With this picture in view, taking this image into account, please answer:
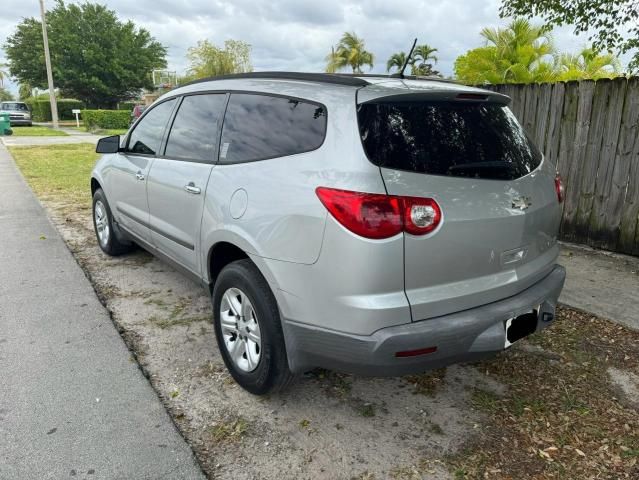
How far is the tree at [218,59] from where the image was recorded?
40688 mm

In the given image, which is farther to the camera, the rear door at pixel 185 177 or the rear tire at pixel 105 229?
the rear tire at pixel 105 229

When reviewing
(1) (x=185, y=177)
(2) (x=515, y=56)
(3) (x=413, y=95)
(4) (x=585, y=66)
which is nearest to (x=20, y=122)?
(2) (x=515, y=56)

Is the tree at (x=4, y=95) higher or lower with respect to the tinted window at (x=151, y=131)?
higher

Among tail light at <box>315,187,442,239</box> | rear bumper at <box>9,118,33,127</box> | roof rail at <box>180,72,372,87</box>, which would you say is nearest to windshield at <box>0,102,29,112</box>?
rear bumper at <box>9,118,33,127</box>

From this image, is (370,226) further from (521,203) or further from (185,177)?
(185,177)

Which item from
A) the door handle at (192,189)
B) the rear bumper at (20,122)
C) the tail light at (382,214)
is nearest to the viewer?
the tail light at (382,214)

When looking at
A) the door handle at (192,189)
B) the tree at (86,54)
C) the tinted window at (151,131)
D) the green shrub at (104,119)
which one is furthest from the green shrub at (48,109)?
the door handle at (192,189)

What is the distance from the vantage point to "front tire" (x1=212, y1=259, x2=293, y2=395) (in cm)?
252

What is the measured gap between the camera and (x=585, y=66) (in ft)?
49.9

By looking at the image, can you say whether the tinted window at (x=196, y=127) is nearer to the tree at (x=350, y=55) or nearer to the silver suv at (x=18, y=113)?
the silver suv at (x=18, y=113)

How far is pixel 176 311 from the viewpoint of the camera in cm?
397

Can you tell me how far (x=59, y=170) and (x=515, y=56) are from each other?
13331 millimetres

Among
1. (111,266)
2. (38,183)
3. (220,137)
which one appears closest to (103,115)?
(38,183)

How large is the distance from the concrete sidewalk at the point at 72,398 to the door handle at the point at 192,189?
115cm
